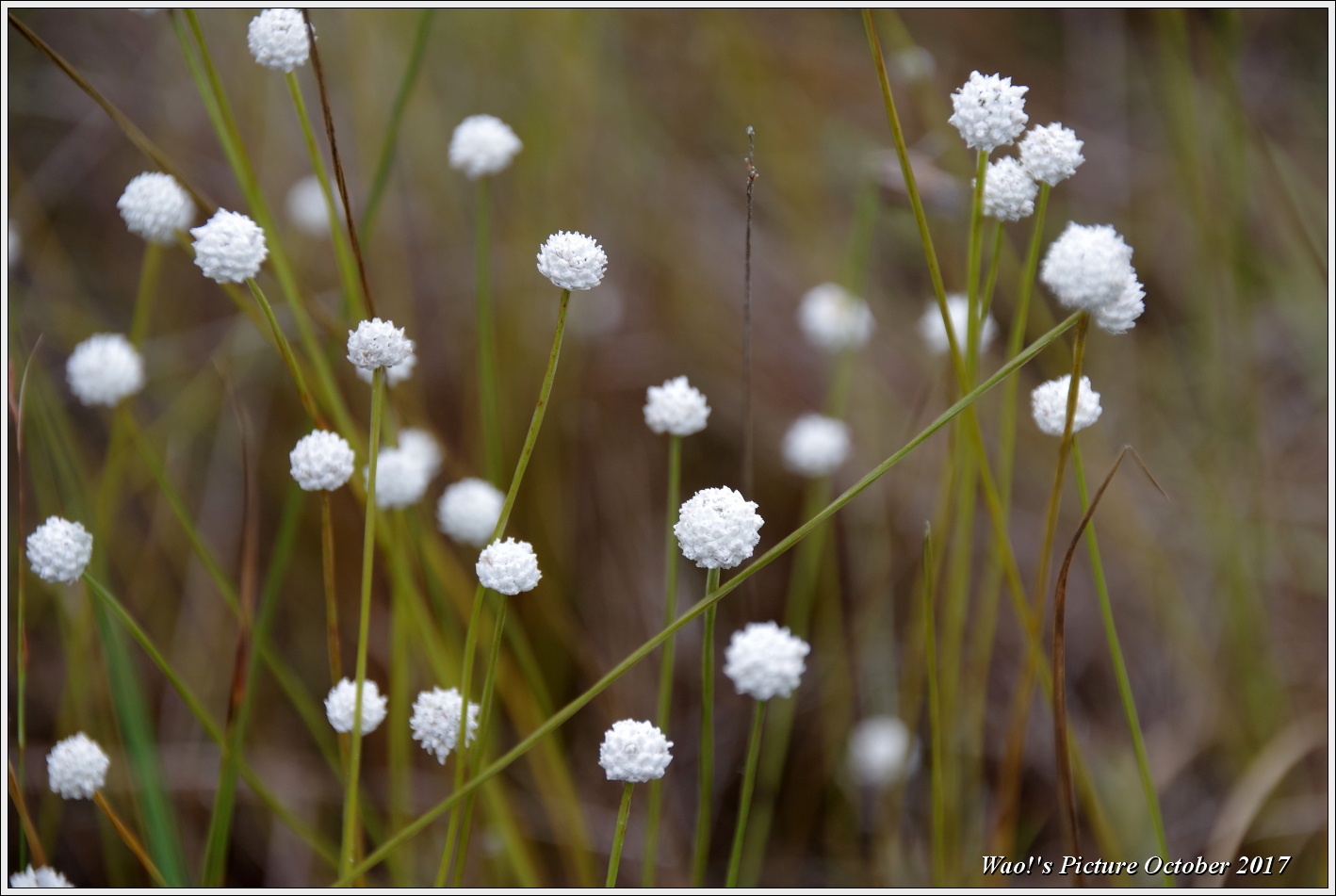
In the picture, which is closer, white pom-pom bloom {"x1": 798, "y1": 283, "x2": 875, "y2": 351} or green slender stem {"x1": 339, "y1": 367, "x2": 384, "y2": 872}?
green slender stem {"x1": 339, "y1": 367, "x2": 384, "y2": 872}

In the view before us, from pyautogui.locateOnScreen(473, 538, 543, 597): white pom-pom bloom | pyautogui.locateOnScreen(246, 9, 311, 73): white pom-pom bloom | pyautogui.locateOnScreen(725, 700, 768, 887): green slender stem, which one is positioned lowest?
pyautogui.locateOnScreen(725, 700, 768, 887): green slender stem

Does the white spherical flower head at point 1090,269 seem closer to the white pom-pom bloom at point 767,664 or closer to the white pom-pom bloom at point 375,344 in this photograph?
the white pom-pom bloom at point 767,664

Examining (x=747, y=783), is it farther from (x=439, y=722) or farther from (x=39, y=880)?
(x=39, y=880)

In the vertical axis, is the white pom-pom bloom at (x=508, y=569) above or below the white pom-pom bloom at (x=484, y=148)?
below

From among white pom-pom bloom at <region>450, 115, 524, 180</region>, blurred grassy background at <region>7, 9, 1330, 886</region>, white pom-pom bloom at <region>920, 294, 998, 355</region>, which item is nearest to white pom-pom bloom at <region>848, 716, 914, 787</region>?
blurred grassy background at <region>7, 9, 1330, 886</region>

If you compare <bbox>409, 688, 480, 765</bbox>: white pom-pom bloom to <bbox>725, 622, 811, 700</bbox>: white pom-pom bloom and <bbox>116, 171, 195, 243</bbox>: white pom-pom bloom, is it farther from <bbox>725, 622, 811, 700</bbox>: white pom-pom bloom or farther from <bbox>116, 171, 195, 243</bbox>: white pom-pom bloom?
<bbox>116, 171, 195, 243</bbox>: white pom-pom bloom

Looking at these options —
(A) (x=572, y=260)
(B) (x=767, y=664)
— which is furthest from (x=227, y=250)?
(B) (x=767, y=664)

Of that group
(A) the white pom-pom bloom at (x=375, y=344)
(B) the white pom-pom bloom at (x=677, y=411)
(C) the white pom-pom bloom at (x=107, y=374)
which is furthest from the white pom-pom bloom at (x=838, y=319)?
(C) the white pom-pom bloom at (x=107, y=374)
